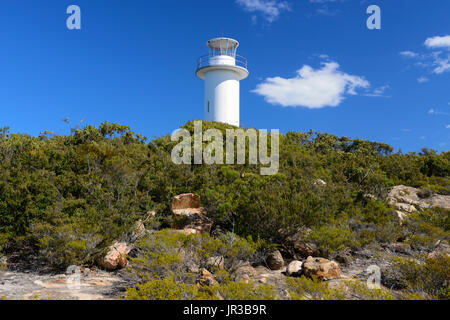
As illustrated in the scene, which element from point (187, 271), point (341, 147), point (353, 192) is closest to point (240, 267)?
point (187, 271)

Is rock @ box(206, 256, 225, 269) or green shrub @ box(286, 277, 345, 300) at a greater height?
rock @ box(206, 256, 225, 269)

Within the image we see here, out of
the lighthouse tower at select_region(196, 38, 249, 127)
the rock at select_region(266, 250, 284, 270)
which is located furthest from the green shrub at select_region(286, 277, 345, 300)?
the lighthouse tower at select_region(196, 38, 249, 127)

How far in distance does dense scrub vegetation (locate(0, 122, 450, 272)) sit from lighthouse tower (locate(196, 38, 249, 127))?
985 centimetres

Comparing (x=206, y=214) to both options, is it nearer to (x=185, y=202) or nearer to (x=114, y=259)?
(x=185, y=202)

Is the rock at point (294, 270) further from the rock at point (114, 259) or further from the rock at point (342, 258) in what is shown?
the rock at point (114, 259)

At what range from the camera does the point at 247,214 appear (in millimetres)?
8984

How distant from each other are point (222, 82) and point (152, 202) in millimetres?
13743

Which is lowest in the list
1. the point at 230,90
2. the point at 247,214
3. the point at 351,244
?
the point at 351,244

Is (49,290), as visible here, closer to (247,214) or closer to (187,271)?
(187,271)

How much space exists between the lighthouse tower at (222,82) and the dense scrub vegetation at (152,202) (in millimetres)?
9852

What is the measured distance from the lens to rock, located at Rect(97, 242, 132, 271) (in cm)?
787

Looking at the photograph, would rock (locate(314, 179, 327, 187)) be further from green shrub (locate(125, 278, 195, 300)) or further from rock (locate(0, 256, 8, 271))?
rock (locate(0, 256, 8, 271))

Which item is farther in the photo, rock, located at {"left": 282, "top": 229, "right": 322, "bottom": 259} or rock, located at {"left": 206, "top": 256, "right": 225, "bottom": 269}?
rock, located at {"left": 282, "top": 229, "right": 322, "bottom": 259}
